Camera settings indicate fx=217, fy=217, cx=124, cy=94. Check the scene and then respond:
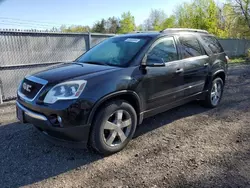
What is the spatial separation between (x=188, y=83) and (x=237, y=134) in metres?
1.26

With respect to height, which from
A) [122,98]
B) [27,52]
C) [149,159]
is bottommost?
[149,159]

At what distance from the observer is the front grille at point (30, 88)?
2.98 metres

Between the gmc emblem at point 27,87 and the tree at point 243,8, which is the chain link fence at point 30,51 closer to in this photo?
the gmc emblem at point 27,87

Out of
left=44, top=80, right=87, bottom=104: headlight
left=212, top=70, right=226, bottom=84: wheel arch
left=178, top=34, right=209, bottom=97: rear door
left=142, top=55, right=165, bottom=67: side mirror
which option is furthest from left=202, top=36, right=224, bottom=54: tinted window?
left=44, top=80, right=87, bottom=104: headlight

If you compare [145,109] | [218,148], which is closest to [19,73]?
[145,109]

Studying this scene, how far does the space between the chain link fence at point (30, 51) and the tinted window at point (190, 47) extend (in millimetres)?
4067

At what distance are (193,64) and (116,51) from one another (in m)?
1.59

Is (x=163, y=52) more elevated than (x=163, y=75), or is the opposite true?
(x=163, y=52)

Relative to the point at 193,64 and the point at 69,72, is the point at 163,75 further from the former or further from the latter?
the point at 69,72

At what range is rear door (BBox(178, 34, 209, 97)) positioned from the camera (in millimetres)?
4180

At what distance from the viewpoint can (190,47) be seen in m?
4.40

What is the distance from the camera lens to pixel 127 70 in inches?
127

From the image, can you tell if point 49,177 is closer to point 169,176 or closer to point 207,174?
point 169,176

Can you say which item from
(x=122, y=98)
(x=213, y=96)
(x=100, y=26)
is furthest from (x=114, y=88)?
(x=100, y=26)
